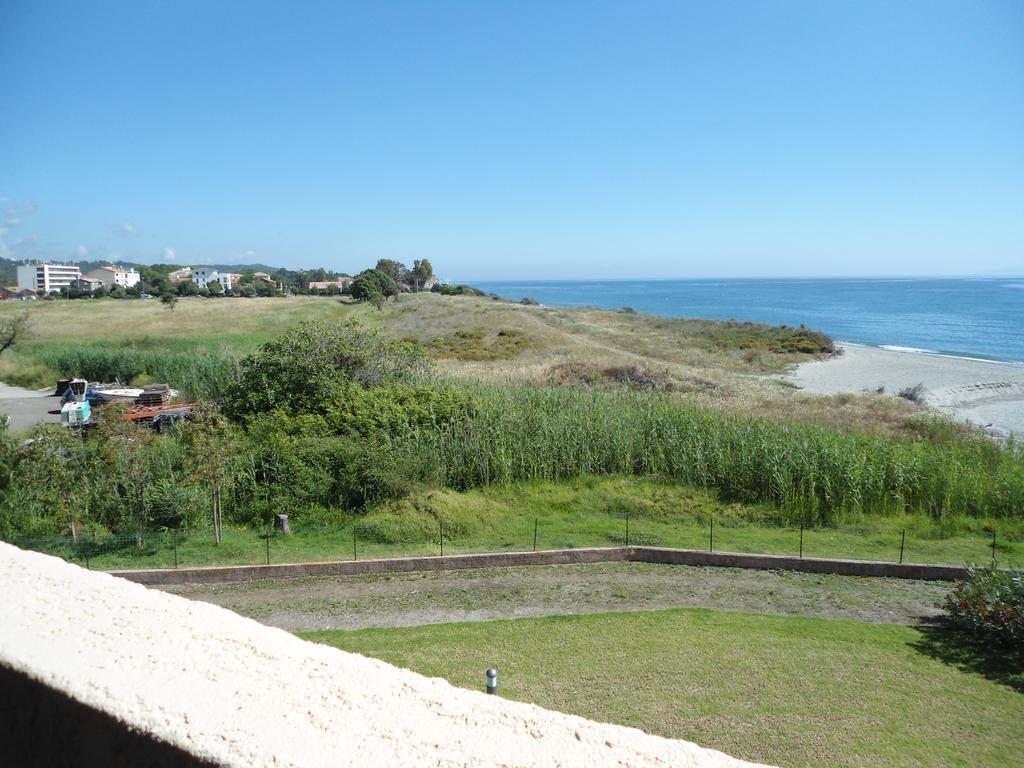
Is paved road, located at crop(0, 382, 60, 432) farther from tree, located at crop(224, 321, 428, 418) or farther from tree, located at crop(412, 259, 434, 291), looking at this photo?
tree, located at crop(412, 259, 434, 291)

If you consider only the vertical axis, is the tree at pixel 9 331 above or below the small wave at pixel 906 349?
above

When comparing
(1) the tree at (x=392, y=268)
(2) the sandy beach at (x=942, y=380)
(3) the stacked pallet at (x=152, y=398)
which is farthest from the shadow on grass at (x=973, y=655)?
(1) the tree at (x=392, y=268)

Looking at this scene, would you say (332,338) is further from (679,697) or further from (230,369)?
(679,697)

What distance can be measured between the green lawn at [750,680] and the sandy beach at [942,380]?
92.1 feet

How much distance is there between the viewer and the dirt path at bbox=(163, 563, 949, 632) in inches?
521

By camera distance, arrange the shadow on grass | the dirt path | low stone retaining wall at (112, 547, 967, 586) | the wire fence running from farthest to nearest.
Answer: the wire fence, low stone retaining wall at (112, 547, 967, 586), the dirt path, the shadow on grass

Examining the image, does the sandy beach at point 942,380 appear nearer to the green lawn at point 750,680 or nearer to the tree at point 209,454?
the green lawn at point 750,680

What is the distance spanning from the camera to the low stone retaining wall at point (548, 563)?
15.1 meters

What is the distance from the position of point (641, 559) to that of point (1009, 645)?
703 centimetres

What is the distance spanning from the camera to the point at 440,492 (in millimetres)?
19875

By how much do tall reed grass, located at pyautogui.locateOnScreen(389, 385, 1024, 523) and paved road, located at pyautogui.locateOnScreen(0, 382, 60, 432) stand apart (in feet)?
60.6

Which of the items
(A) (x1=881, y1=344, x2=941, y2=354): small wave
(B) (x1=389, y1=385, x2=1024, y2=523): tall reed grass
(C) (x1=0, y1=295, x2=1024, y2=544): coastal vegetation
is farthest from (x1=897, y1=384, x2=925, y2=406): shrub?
(A) (x1=881, y1=344, x2=941, y2=354): small wave

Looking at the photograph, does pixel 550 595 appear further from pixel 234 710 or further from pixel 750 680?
pixel 234 710

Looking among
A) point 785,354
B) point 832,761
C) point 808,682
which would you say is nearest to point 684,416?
point 808,682
